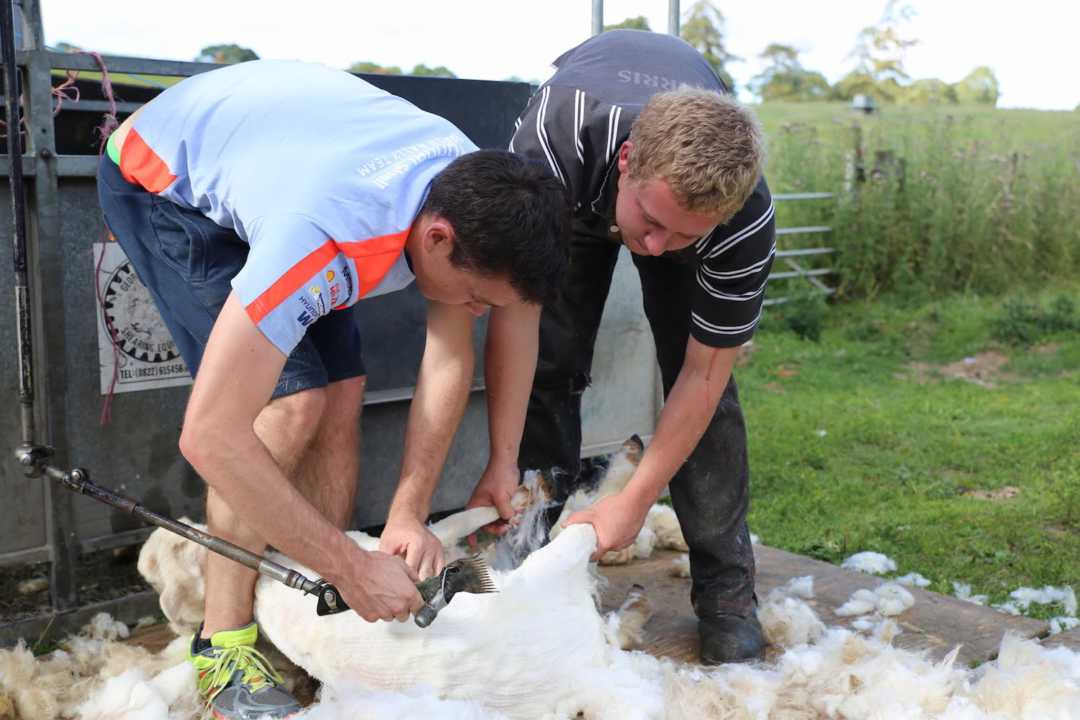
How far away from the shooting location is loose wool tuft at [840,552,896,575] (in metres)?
3.79

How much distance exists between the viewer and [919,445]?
224 inches

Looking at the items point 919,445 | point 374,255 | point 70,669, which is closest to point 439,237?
point 374,255

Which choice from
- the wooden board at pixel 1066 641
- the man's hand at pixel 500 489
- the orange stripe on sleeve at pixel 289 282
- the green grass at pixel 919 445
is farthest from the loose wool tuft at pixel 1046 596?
the orange stripe on sleeve at pixel 289 282

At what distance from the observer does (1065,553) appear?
4.04 metres

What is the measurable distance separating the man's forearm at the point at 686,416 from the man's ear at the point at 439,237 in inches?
30.0

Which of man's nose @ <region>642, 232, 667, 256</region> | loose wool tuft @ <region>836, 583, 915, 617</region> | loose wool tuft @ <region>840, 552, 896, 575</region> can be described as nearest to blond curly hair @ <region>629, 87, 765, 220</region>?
man's nose @ <region>642, 232, 667, 256</region>

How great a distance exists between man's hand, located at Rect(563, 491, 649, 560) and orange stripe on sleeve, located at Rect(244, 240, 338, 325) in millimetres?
927

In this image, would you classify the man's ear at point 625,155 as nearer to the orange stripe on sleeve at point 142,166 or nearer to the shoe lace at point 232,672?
the orange stripe on sleeve at point 142,166

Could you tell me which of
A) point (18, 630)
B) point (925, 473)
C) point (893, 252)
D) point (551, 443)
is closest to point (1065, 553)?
point (925, 473)

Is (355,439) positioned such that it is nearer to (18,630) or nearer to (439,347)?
(439,347)

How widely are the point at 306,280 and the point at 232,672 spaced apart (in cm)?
98

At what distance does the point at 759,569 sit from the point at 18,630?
2.19m

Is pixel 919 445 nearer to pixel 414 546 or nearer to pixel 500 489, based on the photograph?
pixel 500 489

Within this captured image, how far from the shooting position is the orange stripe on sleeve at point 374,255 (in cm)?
210
